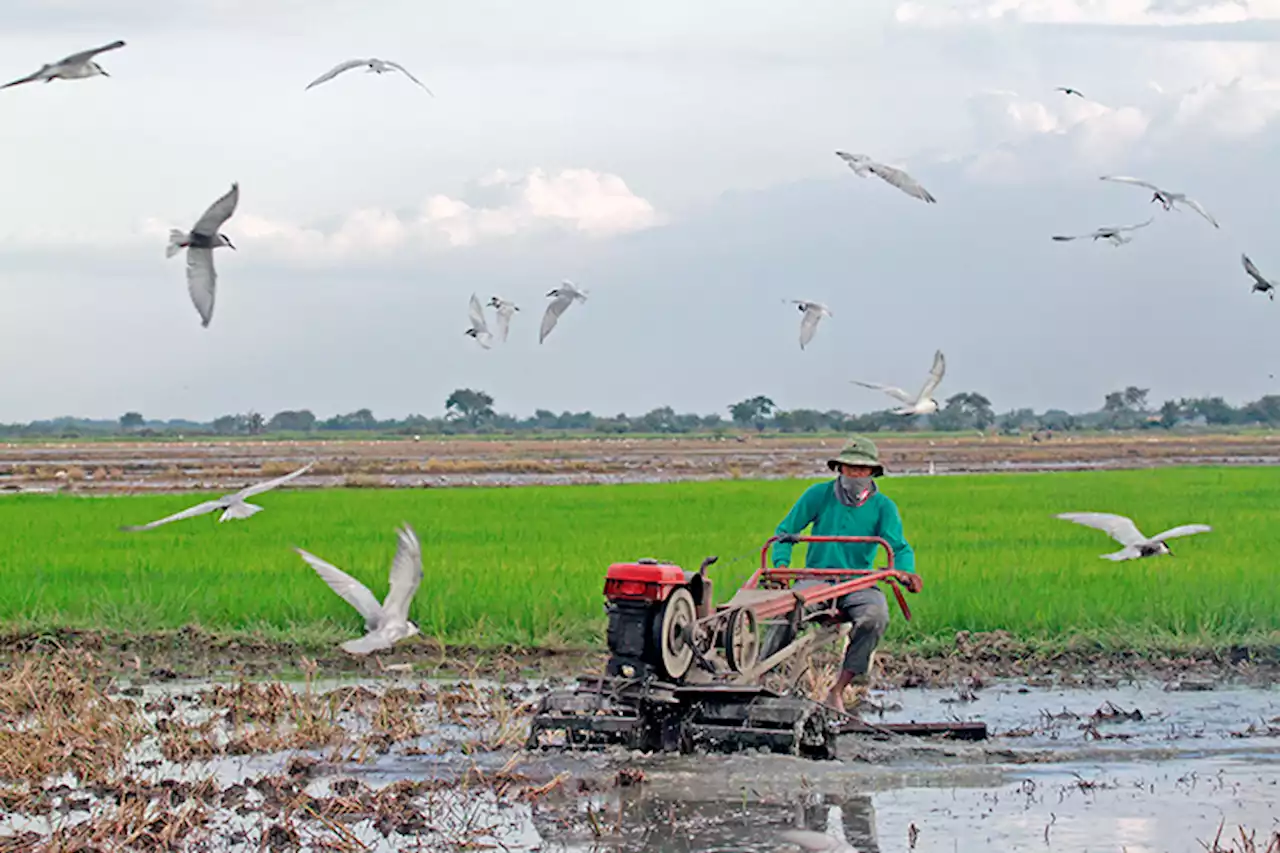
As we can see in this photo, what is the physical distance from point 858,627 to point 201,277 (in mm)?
3906

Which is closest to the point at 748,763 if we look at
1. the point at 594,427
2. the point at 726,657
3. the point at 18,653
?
the point at 726,657

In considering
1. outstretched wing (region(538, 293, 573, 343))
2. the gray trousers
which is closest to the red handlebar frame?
the gray trousers

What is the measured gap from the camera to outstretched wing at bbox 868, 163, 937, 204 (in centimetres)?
933

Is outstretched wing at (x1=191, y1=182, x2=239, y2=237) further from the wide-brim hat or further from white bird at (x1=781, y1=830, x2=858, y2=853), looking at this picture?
white bird at (x1=781, y1=830, x2=858, y2=853)

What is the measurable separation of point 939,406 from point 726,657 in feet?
19.1

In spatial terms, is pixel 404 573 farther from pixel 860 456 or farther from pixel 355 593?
pixel 860 456

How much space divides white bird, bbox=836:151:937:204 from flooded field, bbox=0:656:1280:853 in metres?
3.20

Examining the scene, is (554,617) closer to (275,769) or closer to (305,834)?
(275,769)

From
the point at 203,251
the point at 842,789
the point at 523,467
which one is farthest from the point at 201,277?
the point at 523,467

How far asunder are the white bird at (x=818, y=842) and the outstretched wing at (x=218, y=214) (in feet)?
14.4

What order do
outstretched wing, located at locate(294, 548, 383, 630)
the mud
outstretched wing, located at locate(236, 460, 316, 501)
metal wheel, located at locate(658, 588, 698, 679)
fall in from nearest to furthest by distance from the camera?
metal wheel, located at locate(658, 588, 698, 679), outstretched wing, located at locate(294, 548, 383, 630), outstretched wing, located at locate(236, 460, 316, 501), the mud

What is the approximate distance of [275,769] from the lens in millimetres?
6242

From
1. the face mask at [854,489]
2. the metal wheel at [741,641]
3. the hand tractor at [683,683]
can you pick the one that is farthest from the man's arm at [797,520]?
the metal wheel at [741,641]

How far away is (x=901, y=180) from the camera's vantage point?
9.47 meters
